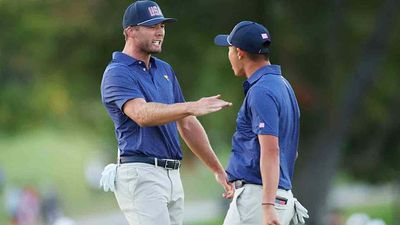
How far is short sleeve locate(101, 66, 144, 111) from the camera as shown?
30.1 feet

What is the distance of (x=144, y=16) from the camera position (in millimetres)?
9500

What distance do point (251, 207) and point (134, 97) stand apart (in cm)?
102

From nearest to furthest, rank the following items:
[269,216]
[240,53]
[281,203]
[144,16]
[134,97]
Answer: [269,216]
[281,203]
[240,53]
[134,97]
[144,16]

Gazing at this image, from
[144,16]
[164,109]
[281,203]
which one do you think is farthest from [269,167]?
[144,16]

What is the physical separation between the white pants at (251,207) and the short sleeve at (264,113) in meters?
0.42

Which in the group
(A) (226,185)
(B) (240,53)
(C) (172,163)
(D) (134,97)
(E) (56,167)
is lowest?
(E) (56,167)

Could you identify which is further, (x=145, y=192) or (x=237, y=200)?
(x=145, y=192)

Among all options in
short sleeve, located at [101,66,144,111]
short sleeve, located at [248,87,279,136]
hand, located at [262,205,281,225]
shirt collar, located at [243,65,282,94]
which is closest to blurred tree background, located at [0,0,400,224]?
short sleeve, located at [101,66,144,111]

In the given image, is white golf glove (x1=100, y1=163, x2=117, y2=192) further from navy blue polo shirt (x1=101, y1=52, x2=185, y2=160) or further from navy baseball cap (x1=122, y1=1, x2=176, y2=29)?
navy baseball cap (x1=122, y1=1, x2=176, y2=29)

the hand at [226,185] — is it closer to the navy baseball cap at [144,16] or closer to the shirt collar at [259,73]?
the shirt collar at [259,73]

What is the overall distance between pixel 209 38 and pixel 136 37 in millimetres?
16398

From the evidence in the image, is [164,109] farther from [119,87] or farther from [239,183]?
[239,183]

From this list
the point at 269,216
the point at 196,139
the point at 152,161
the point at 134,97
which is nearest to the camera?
the point at 269,216

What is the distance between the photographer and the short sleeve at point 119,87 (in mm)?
9180
